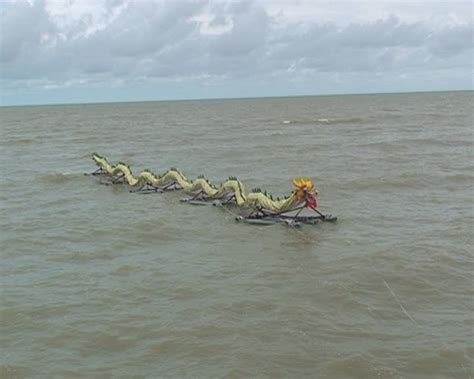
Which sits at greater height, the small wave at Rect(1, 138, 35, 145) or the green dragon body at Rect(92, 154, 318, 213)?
the small wave at Rect(1, 138, 35, 145)

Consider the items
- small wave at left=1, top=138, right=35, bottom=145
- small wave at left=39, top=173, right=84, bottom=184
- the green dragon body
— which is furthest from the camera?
small wave at left=1, top=138, right=35, bottom=145

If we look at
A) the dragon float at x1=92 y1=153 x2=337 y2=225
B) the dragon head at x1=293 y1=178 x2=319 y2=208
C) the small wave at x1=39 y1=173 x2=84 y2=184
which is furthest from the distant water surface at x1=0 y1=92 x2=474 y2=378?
the small wave at x1=39 y1=173 x2=84 y2=184

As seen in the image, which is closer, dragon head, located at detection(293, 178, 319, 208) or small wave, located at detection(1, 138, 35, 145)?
dragon head, located at detection(293, 178, 319, 208)

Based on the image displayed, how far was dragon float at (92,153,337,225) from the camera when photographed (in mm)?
18922

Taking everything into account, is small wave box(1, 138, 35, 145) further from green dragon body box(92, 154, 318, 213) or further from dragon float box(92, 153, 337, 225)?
dragon float box(92, 153, 337, 225)

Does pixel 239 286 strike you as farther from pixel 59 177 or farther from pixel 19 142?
pixel 19 142

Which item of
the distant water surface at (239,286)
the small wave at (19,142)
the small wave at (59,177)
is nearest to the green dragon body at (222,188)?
the distant water surface at (239,286)

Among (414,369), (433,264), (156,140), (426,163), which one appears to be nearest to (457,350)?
(414,369)

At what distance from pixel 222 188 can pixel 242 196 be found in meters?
1.71

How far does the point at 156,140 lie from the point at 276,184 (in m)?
31.4

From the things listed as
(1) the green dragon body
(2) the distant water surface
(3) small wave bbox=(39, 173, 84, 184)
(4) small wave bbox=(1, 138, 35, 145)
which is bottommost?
(2) the distant water surface

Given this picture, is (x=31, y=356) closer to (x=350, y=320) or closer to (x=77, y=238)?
(x=350, y=320)

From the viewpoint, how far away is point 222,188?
23.5 metres

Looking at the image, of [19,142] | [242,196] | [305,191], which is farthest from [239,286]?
[19,142]
